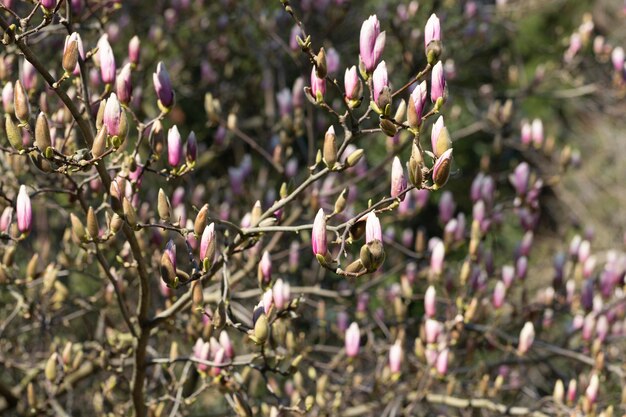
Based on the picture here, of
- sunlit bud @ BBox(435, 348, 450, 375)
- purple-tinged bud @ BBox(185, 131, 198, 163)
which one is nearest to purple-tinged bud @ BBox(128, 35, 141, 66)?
purple-tinged bud @ BBox(185, 131, 198, 163)

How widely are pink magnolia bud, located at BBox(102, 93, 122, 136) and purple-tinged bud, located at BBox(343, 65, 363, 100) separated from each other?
506mm

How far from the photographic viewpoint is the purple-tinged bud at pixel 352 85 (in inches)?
63.0

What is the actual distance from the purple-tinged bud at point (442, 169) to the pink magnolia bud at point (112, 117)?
2.27ft

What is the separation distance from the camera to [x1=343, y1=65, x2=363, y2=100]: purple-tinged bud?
5.25ft

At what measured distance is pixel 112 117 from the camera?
1577 millimetres

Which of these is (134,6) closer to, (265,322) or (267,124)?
(267,124)

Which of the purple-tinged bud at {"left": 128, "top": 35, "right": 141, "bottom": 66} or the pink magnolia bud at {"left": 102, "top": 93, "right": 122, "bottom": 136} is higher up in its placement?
the purple-tinged bud at {"left": 128, "top": 35, "right": 141, "bottom": 66}

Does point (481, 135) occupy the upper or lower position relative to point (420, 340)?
upper

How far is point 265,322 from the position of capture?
1.59m

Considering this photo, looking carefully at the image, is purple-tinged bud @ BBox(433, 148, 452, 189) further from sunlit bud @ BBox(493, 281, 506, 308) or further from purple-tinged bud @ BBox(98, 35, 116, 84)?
sunlit bud @ BBox(493, 281, 506, 308)

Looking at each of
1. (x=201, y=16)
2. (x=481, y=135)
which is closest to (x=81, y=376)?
(x=201, y=16)

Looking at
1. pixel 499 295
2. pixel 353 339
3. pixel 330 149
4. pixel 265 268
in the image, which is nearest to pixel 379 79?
pixel 330 149

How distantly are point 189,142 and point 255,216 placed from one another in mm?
265

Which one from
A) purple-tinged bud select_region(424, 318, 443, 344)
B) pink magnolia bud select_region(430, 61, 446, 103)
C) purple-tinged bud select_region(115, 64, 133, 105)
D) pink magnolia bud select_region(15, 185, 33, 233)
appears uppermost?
purple-tinged bud select_region(115, 64, 133, 105)
